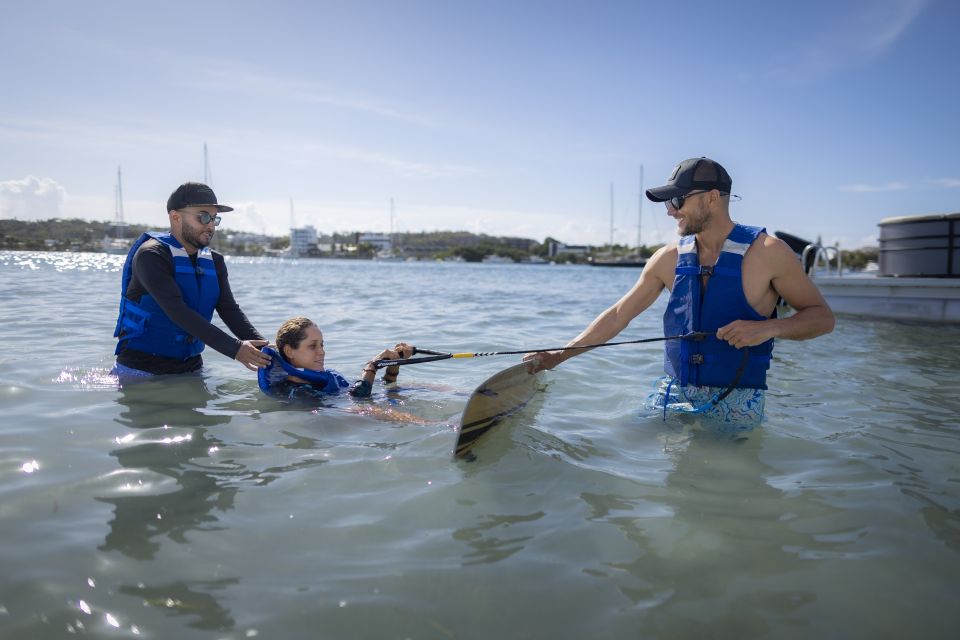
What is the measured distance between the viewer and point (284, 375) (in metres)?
5.52

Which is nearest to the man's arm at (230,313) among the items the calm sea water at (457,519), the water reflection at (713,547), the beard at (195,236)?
the beard at (195,236)

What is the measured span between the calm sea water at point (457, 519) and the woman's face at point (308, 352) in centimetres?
50

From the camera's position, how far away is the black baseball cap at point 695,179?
427 cm

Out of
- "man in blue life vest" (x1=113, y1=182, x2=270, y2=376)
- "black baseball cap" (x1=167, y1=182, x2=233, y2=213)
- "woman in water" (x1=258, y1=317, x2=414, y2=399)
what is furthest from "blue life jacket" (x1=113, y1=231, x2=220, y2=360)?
"woman in water" (x1=258, y1=317, x2=414, y2=399)

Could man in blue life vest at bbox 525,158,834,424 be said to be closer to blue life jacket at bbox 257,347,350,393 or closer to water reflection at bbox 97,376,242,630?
blue life jacket at bbox 257,347,350,393

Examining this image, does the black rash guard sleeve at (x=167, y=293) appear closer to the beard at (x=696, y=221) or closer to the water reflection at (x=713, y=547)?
the water reflection at (x=713, y=547)

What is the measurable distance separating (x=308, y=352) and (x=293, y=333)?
0.22 meters

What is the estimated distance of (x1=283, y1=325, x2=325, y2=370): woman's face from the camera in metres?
5.54

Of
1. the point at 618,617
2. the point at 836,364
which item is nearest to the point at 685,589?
the point at 618,617

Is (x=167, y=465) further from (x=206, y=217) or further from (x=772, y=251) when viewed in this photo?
(x=772, y=251)

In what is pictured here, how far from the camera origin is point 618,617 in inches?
98.6

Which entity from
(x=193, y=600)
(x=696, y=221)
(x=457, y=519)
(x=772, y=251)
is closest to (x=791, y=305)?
(x=772, y=251)

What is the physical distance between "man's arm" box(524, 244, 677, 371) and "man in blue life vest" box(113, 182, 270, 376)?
2.81 m

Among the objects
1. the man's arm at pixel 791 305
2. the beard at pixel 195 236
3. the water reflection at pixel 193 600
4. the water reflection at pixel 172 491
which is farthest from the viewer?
the beard at pixel 195 236
